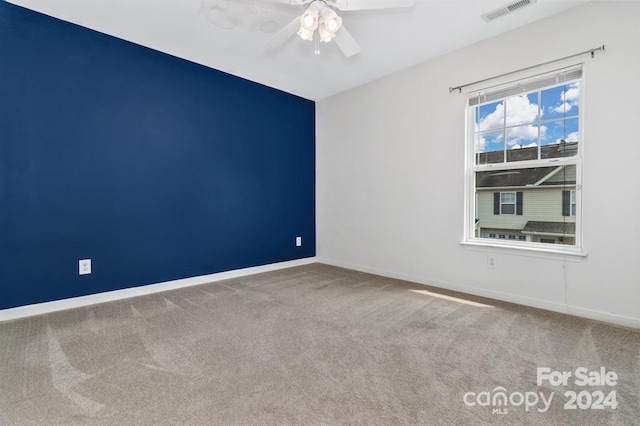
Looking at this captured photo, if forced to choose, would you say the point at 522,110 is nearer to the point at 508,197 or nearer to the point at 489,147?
the point at 489,147

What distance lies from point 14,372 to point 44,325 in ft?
2.48

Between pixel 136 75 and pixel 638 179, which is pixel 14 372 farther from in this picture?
pixel 638 179

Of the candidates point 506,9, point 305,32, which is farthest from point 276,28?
point 506,9

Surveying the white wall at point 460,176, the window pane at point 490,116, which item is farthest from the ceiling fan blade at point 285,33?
the window pane at point 490,116

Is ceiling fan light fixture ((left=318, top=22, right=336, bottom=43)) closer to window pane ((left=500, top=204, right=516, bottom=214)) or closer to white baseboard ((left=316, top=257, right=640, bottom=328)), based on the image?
window pane ((left=500, top=204, right=516, bottom=214))

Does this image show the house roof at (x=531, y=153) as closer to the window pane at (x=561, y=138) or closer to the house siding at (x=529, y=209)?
the window pane at (x=561, y=138)

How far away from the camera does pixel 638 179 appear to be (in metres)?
2.19

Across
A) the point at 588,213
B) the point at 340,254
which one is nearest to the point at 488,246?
the point at 588,213

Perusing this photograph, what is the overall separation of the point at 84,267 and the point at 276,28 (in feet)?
9.16

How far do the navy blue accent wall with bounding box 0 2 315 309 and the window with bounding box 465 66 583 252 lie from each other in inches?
101

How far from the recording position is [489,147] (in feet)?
9.97

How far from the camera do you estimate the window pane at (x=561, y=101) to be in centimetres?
252

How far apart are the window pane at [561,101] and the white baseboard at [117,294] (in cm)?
356

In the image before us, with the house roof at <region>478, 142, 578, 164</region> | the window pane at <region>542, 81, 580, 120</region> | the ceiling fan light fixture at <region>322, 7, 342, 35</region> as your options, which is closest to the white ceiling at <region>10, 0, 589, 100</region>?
the ceiling fan light fixture at <region>322, 7, 342, 35</region>
